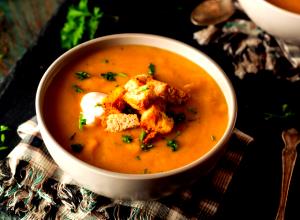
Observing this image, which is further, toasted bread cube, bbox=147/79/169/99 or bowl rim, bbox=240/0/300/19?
bowl rim, bbox=240/0/300/19

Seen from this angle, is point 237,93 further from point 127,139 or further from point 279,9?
point 127,139

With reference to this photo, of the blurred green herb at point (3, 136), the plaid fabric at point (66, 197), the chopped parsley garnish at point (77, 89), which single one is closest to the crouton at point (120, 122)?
the chopped parsley garnish at point (77, 89)

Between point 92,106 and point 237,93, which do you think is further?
point 237,93

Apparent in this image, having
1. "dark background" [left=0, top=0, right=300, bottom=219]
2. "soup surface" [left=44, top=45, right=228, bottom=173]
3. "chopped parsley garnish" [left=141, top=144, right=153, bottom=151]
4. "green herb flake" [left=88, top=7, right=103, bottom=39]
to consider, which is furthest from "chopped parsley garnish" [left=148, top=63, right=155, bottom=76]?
"green herb flake" [left=88, top=7, right=103, bottom=39]

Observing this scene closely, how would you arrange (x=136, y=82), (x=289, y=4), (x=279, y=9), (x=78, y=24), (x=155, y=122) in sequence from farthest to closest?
(x=78, y=24) < (x=289, y=4) < (x=279, y=9) < (x=136, y=82) < (x=155, y=122)

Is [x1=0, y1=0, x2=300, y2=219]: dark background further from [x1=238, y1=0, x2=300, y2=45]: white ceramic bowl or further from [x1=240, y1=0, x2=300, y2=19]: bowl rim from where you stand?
[x1=240, y1=0, x2=300, y2=19]: bowl rim

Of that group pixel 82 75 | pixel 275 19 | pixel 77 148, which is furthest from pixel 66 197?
pixel 275 19
